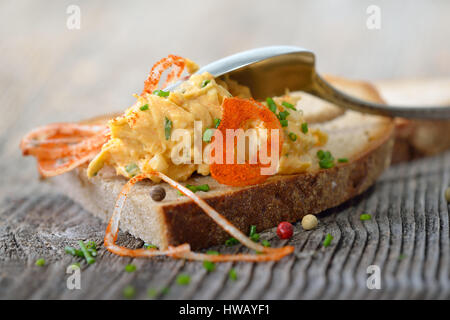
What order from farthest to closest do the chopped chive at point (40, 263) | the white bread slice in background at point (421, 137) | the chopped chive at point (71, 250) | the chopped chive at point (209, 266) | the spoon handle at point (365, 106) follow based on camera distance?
the white bread slice in background at point (421, 137) < the spoon handle at point (365, 106) < the chopped chive at point (71, 250) < the chopped chive at point (40, 263) < the chopped chive at point (209, 266)

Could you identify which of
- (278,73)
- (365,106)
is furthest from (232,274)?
(365,106)

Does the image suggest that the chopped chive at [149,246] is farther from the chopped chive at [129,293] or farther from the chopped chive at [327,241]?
the chopped chive at [327,241]

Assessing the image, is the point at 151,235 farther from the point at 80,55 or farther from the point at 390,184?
the point at 80,55

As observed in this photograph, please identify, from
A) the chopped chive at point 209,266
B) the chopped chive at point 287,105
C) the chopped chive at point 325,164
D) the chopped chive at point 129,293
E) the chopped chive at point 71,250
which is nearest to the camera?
the chopped chive at point 129,293

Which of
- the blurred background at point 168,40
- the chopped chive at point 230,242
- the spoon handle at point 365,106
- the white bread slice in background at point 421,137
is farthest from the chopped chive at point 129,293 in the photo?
the blurred background at point 168,40

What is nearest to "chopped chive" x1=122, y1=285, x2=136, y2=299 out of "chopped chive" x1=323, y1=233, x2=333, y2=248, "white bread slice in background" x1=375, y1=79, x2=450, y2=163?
"chopped chive" x1=323, y1=233, x2=333, y2=248

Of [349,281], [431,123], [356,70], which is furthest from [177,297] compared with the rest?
[356,70]
